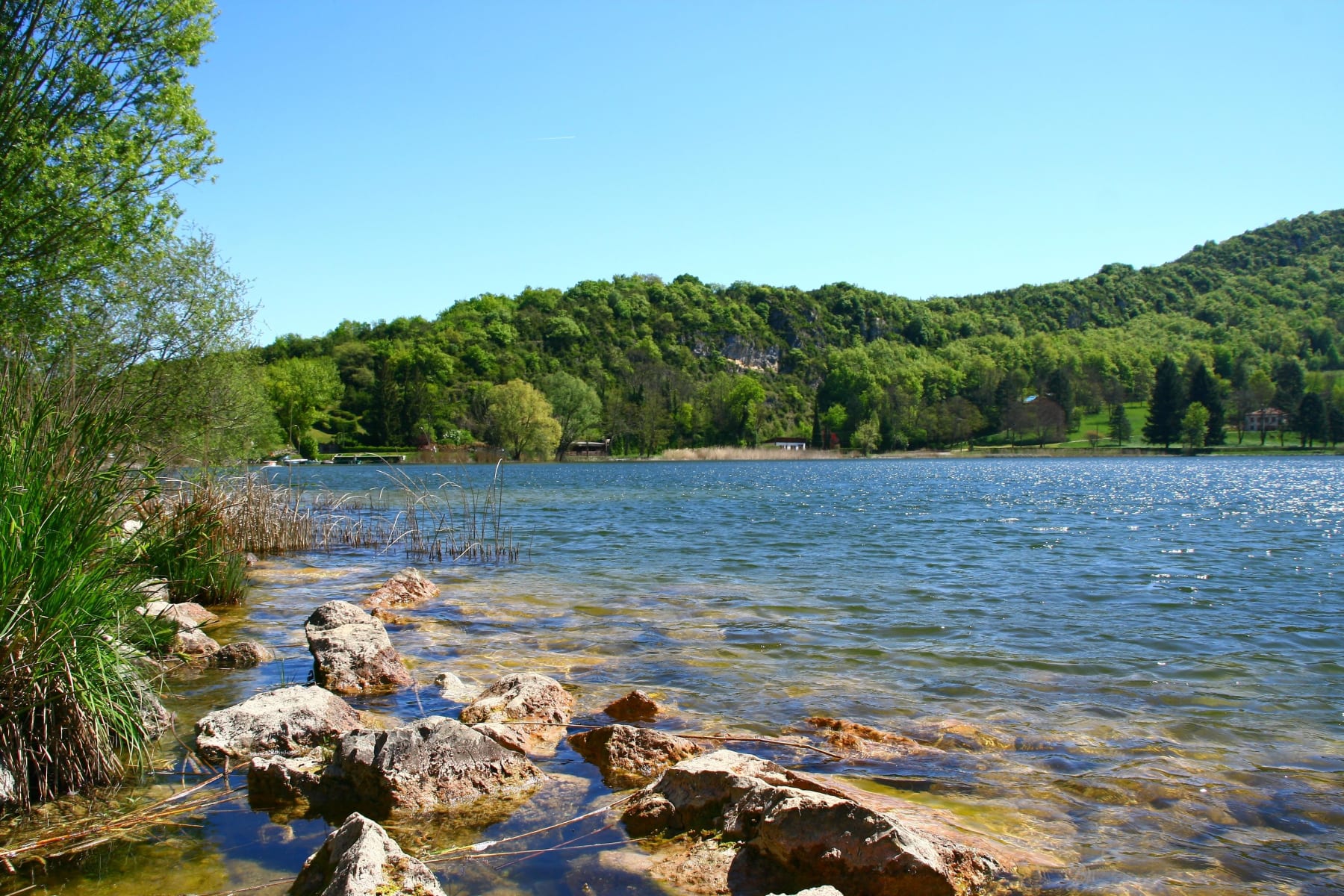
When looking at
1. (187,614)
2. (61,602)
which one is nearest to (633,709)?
(61,602)

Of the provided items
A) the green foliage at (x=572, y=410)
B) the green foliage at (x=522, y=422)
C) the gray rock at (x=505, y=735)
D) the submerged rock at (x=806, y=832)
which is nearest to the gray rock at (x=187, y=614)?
the gray rock at (x=505, y=735)

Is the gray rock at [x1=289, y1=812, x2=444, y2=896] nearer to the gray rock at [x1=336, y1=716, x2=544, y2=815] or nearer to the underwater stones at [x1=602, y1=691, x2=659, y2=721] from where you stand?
the gray rock at [x1=336, y1=716, x2=544, y2=815]

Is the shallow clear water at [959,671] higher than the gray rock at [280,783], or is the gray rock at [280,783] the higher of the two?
the gray rock at [280,783]

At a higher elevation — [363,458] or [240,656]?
[363,458]

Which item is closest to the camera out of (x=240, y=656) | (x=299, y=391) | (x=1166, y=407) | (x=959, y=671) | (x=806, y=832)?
(x=806, y=832)

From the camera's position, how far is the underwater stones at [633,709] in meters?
6.89

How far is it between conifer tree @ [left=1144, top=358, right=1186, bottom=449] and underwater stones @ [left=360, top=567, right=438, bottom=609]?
5246 inches

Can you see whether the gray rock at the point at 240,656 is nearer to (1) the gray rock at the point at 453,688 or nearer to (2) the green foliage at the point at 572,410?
(1) the gray rock at the point at 453,688

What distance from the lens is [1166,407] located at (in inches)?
4936

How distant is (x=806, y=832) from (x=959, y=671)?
5.41 meters

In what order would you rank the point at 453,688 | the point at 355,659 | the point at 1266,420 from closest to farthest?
the point at 453,688, the point at 355,659, the point at 1266,420

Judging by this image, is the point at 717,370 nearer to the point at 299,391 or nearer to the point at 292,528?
the point at 299,391

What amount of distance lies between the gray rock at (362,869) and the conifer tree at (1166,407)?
139852 millimetres

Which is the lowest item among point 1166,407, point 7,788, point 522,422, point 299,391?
point 7,788
